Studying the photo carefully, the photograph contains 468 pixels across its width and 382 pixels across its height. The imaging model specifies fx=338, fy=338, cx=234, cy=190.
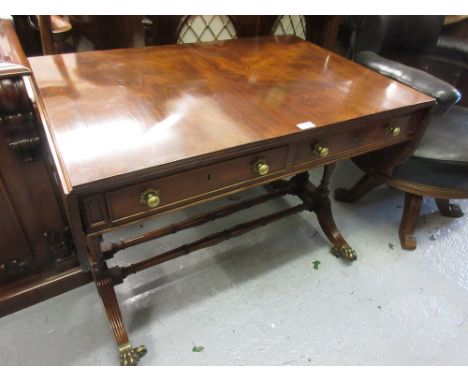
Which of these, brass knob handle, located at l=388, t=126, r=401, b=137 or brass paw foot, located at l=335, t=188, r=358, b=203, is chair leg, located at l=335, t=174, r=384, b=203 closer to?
brass paw foot, located at l=335, t=188, r=358, b=203

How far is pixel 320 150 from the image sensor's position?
36.9 inches

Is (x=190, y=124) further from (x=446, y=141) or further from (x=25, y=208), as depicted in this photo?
(x=446, y=141)

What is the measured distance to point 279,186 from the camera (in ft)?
5.49

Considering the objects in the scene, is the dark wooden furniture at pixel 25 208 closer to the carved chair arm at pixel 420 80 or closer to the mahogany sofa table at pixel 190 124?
the mahogany sofa table at pixel 190 124

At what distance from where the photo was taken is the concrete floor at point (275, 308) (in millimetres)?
1128

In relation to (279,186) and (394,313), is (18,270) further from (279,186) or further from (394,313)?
A: (394,313)

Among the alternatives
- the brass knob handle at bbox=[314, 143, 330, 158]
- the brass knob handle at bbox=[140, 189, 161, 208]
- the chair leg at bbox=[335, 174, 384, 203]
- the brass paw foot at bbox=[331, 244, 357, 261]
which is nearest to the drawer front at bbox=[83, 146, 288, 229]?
the brass knob handle at bbox=[140, 189, 161, 208]

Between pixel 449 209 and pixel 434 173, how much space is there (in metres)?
0.50

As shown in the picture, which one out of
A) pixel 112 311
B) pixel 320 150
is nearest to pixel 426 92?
pixel 320 150

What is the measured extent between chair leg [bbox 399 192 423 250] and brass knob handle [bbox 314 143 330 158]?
784 mm

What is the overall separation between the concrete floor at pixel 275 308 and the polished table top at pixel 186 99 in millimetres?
729
